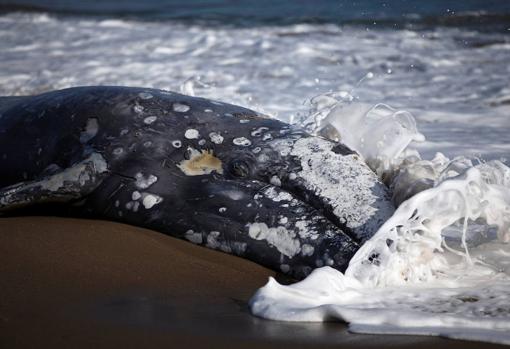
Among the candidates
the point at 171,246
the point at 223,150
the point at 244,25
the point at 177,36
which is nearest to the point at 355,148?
the point at 223,150

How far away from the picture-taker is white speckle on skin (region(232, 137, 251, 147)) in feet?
15.4

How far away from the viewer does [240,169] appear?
4.61 metres

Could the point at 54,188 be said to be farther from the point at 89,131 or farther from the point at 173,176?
the point at 173,176

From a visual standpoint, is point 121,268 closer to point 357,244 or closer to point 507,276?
point 357,244

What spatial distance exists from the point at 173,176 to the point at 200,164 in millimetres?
143

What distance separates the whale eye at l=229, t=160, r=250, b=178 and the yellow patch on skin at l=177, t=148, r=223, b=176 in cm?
6

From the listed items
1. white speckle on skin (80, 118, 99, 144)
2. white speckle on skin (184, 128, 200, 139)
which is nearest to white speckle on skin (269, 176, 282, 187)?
white speckle on skin (184, 128, 200, 139)

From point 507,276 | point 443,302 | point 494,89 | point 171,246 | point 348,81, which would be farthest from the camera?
point 348,81

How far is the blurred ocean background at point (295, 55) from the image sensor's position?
8375 millimetres

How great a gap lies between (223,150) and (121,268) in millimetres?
838

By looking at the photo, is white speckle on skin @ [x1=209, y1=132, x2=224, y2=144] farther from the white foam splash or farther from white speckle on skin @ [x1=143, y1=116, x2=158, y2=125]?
the white foam splash

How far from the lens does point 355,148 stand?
4863mm

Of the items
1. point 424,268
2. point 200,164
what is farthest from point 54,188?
point 424,268

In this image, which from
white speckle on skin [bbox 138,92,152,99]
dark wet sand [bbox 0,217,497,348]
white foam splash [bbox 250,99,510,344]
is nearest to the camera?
dark wet sand [bbox 0,217,497,348]
